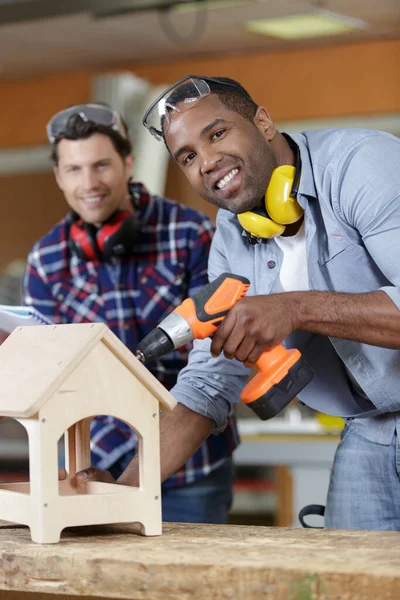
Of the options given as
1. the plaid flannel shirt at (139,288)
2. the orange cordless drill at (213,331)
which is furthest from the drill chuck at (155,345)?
the plaid flannel shirt at (139,288)

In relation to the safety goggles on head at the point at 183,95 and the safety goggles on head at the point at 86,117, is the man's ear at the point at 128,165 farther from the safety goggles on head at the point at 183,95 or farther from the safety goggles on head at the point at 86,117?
the safety goggles on head at the point at 183,95

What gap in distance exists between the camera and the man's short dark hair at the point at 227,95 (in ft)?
6.05

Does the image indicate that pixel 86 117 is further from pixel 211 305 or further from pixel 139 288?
pixel 211 305

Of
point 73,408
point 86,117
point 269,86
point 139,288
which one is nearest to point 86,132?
point 86,117

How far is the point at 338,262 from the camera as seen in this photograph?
6.01ft

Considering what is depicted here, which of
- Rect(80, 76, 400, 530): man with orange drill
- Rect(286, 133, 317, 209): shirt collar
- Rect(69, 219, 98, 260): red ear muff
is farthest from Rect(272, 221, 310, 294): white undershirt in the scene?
Rect(69, 219, 98, 260): red ear muff

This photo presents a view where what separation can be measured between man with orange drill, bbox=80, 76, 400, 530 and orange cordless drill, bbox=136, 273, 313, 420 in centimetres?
3

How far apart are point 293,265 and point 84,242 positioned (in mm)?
764

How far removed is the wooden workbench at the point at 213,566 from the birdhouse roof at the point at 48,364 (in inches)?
8.8

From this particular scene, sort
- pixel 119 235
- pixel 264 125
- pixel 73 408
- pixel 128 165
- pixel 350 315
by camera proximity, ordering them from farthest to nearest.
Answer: pixel 128 165, pixel 119 235, pixel 264 125, pixel 350 315, pixel 73 408

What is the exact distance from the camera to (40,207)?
7.90 meters

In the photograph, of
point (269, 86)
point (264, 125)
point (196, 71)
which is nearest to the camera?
point (264, 125)

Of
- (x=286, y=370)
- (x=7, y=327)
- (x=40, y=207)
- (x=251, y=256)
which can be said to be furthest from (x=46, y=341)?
(x=40, y=207)

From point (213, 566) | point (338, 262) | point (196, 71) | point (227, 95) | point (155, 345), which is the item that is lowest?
point (213, 566)
